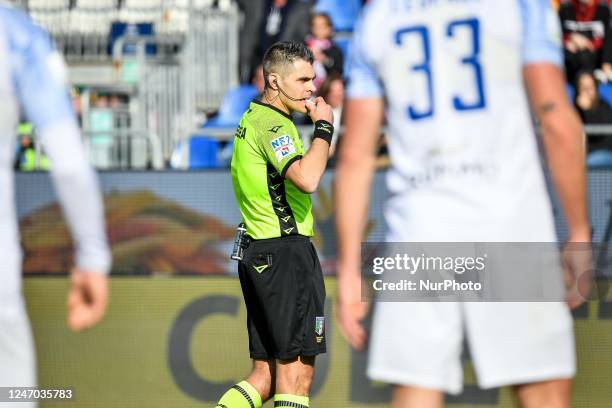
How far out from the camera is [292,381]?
221 inches

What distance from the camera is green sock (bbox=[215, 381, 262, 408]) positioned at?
5.78 m

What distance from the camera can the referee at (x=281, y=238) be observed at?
5.52m

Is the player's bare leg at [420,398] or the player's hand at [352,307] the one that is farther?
the player's hand at [352,307]

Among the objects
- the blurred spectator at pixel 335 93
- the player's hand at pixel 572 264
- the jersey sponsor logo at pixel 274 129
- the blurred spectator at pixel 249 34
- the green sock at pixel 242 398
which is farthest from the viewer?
the blurred spectator at pixel 249 34

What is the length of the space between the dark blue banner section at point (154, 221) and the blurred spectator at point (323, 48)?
2295 millimetres

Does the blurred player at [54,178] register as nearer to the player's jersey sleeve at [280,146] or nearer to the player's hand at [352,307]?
the player's hand at [352,307]

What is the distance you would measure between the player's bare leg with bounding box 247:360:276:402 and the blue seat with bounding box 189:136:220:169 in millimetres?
3318

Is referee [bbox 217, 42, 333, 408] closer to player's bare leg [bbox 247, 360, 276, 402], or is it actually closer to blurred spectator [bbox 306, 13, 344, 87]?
player's bare leg [bbox 247, 360, 276, 402]

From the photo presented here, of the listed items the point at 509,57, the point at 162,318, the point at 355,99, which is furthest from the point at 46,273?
A: the point at 509,57

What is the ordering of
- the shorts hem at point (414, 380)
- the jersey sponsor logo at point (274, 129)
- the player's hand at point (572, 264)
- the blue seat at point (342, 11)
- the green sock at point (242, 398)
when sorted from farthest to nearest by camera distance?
the blue seat at point (342, 11), the green sock at point (242, 398), the jersey sponsor logo at point (274, 129), the player's hand at point (572, 264), the shorts hem at point (414, 380)

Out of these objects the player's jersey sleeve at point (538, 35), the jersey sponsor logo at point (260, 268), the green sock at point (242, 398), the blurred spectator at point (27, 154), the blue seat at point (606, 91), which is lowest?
the blurred spectator at point (27, 154)

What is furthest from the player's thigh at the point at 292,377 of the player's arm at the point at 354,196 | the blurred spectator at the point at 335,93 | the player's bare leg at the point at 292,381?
the blurred spectator at the point at 335,93

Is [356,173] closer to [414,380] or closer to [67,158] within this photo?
[414,380]

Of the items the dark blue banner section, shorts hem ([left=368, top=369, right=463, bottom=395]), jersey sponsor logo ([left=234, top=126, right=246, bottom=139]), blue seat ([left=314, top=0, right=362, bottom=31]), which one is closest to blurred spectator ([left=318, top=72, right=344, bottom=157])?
the dark blue banner section
